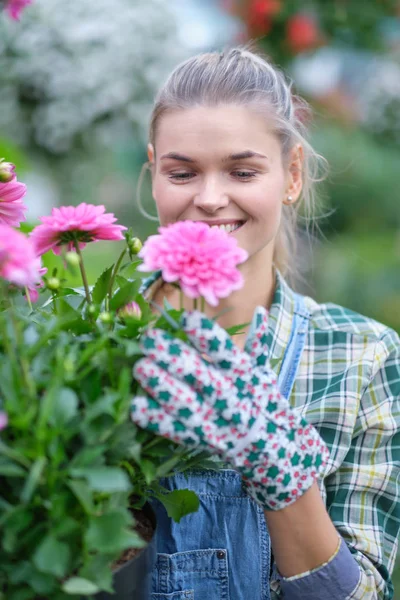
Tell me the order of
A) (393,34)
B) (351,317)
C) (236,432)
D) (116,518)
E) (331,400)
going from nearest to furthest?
(116,518), (236,432), (331,400), (351,317), (393,34)

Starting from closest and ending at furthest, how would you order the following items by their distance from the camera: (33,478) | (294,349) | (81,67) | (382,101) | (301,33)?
(33,478) → (294,349) → (81,67) → (301,33) → (382,101)

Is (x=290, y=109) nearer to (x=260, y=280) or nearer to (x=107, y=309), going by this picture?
(x=260, y=280)

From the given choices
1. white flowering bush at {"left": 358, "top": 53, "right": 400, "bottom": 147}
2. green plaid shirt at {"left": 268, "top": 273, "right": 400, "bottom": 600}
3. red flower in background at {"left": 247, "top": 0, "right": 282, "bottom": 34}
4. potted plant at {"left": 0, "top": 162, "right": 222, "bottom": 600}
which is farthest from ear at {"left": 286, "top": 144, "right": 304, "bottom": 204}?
white flowering bush at {"left": 358, "top": 53, "right": 400, "bottom": 147}

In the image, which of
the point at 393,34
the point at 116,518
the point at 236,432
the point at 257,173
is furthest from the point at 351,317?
the point at 393,34

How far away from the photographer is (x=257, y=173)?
1023mm

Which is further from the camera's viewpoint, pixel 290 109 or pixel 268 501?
pixel 290 109

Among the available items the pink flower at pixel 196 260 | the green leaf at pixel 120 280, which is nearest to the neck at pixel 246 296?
the green leaf at pixel 120 280

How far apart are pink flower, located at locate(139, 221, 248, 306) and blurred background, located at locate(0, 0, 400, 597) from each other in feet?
2.06

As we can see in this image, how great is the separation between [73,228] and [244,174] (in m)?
0.38

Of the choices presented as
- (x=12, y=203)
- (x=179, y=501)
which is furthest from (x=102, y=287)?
(x=179, y=501)

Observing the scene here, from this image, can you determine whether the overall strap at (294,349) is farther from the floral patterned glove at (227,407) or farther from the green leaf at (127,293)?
the green leaf at (127,293)

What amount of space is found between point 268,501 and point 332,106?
15.0ft

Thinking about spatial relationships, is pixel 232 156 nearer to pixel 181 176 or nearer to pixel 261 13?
pixel 181 176

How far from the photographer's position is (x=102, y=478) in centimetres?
53
